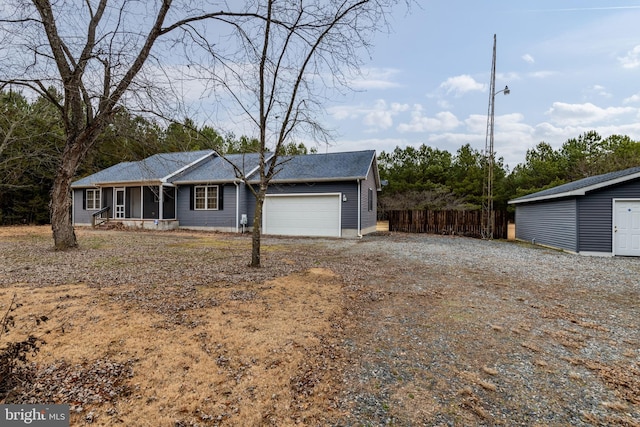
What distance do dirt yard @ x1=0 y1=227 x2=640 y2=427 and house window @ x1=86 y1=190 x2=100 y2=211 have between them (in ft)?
45.9

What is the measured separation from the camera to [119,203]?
17344 millimetres

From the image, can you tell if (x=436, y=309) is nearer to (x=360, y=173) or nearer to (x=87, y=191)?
(x=360, y=173)

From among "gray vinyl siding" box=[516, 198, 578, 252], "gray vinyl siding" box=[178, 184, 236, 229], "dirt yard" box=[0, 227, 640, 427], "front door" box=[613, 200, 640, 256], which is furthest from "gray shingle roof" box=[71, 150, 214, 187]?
"front door" box=[613, 200, 640, 256]

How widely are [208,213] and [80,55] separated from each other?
411 inches

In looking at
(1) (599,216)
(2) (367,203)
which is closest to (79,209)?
(2) (367,203)

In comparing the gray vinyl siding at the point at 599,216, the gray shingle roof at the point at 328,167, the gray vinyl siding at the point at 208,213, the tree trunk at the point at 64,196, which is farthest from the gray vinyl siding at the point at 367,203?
the tree trunk at the point at 64,196

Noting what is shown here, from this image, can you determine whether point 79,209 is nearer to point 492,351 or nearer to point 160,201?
point 160,201

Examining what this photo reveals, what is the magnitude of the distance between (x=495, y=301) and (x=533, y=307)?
19.2 inches

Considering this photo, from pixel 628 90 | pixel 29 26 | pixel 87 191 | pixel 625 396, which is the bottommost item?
pixel 625 396

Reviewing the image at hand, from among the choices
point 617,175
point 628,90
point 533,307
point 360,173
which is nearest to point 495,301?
point 533,307

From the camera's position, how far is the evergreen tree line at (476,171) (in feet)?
80.1

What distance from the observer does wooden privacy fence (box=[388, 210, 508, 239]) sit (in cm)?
1560

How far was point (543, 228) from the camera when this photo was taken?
12531 millimetres

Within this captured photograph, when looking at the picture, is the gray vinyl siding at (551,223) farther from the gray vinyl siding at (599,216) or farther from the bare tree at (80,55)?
the bare tree at (80,55)
